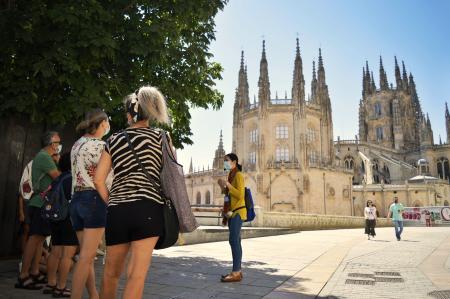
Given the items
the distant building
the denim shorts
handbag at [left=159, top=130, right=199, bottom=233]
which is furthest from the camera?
the distant building

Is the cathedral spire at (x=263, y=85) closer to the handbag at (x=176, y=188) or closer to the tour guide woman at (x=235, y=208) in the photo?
the tour guide woman at (x=235, y=208)

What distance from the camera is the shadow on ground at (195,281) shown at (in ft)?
13.6

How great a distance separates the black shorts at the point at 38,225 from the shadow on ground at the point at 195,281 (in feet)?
2.23

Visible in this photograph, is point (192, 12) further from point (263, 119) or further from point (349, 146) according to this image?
point (349, 146)

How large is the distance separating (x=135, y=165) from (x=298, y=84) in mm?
40470

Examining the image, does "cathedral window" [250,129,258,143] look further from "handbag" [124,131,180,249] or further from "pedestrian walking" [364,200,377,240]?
"handbag" [124,131,180,249]

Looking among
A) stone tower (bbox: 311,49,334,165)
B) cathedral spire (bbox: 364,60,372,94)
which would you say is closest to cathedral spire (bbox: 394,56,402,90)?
cathedral spire (bbox: 364,60,372,94)

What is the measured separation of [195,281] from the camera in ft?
16.5

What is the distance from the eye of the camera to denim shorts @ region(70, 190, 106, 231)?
10.3ft

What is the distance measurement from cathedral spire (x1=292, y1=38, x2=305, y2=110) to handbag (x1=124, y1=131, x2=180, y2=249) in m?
39.7

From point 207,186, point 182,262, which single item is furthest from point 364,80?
point 182,262

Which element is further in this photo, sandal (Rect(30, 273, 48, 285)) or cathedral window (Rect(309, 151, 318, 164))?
cathedral window (Rect(309, 151, 318, 164))

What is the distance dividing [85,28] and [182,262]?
175 inches

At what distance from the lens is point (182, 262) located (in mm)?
6949
